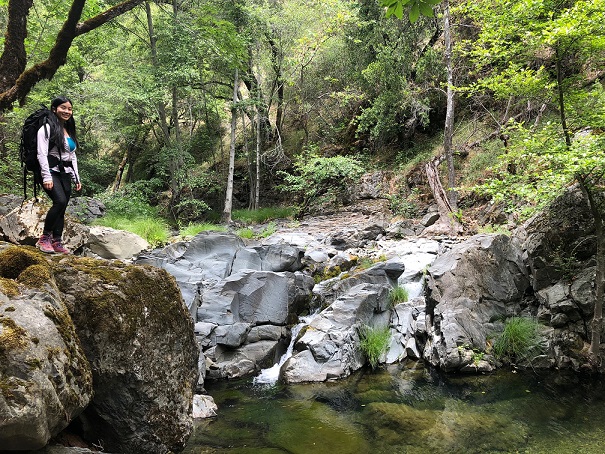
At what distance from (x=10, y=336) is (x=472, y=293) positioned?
24.5ft

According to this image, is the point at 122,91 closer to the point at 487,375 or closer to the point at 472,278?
the point at 472,278

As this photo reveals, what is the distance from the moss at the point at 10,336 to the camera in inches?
78.8

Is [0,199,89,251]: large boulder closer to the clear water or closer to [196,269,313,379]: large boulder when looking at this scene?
[196,269,313,379]: large boulder

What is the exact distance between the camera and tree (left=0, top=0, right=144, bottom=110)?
7.02m

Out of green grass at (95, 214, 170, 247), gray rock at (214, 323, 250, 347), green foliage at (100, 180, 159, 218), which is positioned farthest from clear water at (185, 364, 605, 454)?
green foliage at (100, 180, 159, 218)

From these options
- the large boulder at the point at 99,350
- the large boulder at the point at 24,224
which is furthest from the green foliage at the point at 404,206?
the large boulder at the point at 99,350

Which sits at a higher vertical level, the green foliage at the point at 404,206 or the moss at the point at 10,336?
the green foliage at the point at 404,206

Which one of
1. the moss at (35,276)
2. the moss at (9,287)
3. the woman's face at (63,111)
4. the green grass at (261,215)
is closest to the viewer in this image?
the moss at (9,287)

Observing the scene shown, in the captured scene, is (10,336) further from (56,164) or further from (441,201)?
(441,201)

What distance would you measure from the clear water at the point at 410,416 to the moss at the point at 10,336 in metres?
2.81

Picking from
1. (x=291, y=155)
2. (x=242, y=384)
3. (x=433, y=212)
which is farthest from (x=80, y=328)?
(x=291, y=155)

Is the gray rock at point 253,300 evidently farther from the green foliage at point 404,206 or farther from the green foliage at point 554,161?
the green foliage at point 404,206

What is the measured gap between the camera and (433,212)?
43.3ft

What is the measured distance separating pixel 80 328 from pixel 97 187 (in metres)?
17.2
